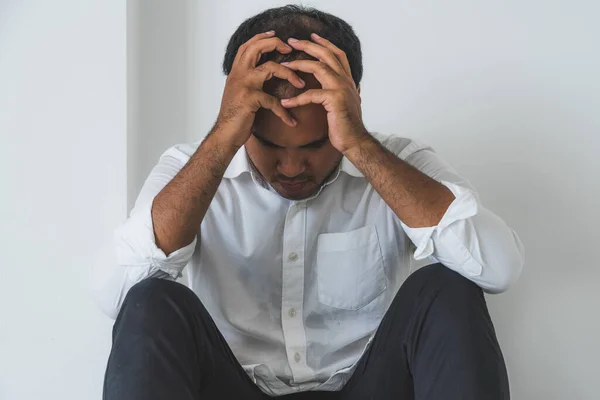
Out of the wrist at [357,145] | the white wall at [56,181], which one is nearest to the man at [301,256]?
the wrist at [357,145]

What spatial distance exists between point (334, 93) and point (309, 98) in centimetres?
4

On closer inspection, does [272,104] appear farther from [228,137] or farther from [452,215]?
[452,215]

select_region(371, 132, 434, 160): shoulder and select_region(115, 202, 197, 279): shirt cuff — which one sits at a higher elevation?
select_region(371, 132, 434, 160): shoulder

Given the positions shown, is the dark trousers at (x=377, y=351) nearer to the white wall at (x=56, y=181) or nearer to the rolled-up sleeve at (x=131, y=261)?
the rolled-up sleeve at (x=131, y=261)

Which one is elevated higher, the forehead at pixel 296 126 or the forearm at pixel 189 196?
the forehead at pixel 296 126

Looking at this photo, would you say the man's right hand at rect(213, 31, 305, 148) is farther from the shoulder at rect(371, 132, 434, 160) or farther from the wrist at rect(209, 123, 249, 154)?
the shoulder at rect(371, 132, 434, 160)

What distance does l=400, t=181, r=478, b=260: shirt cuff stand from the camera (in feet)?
3.29

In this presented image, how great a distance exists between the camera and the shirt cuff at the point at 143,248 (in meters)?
1.01

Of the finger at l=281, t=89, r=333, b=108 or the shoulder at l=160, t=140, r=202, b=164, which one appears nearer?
the finger at l=281, t=89, r=333, b=108

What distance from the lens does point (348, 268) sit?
1212 mm

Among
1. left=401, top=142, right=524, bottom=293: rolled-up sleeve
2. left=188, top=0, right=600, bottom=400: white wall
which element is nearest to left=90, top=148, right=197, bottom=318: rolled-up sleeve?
left=401, top=142, right=524, bottom=293: rolled-up sleeve

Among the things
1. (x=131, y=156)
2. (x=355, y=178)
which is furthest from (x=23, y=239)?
(x=355, y=178)

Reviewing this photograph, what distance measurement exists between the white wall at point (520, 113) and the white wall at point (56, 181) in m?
0.22

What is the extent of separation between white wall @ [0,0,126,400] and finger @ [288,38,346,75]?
18.7 inches
